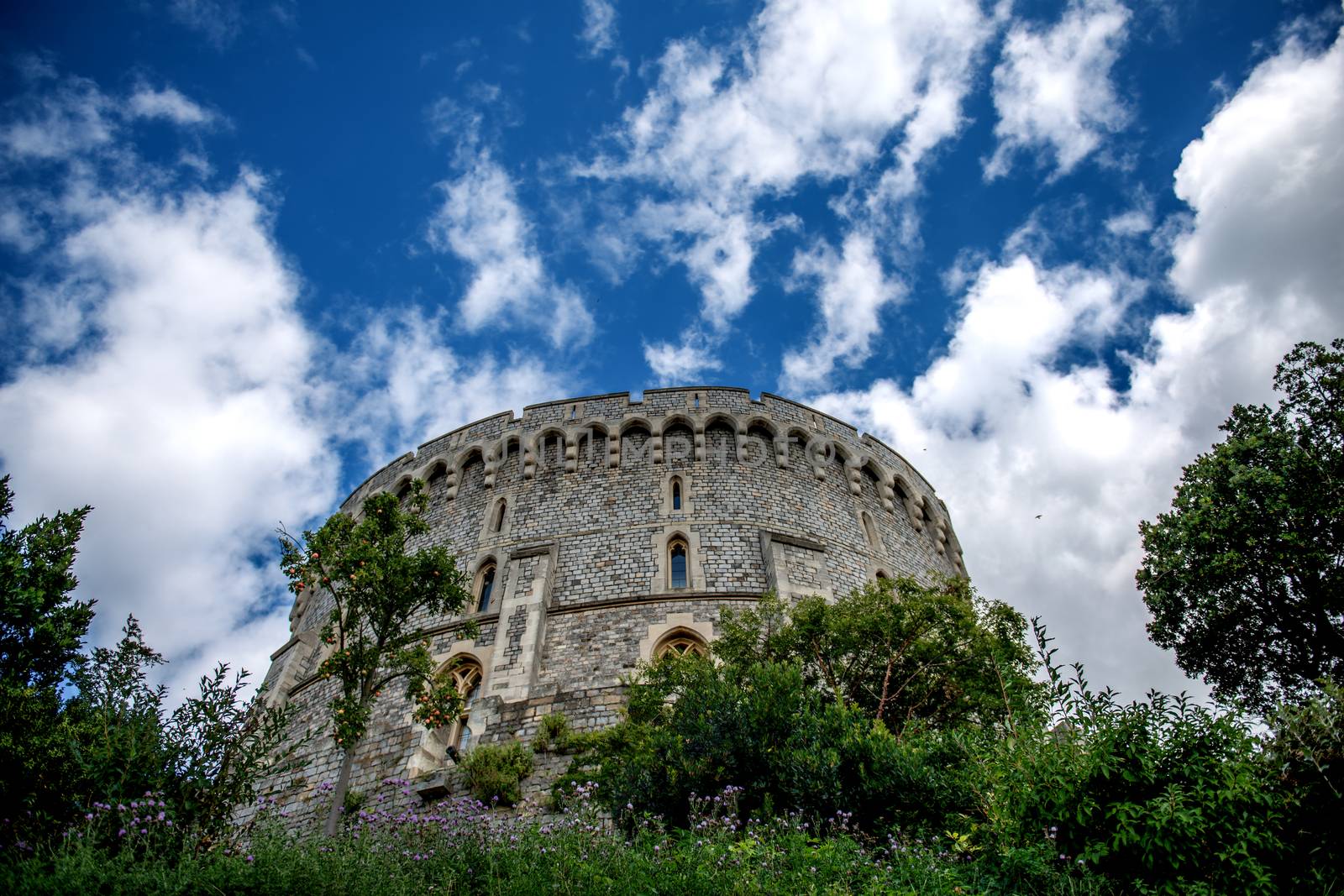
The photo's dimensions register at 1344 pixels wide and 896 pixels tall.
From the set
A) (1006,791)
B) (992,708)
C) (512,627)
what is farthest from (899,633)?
(512,627)

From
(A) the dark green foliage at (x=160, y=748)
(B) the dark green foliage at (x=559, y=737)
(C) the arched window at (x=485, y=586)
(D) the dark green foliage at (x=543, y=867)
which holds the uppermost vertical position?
(C) the arched window at (x=485, y=586)

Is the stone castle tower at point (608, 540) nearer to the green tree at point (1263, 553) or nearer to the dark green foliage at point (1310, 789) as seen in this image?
the green tree at point (1263, 553)

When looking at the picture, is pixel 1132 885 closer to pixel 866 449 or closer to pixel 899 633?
pixel 899 633

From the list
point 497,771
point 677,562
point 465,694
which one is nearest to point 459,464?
point 465,694

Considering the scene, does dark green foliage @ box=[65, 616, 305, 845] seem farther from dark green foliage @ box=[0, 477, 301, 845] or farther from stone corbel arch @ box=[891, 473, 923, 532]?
stone corbel arch @ box=[891, 473, 923, 532]

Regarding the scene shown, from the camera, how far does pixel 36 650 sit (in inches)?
446

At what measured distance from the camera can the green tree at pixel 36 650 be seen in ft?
32.5

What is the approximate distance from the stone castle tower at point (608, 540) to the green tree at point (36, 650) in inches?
177

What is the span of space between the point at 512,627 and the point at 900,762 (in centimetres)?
998

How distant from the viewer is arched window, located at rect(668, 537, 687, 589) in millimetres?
18484

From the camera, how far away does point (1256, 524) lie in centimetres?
1425

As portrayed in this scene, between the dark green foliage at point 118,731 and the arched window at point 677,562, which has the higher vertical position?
the arched window at point 677,562

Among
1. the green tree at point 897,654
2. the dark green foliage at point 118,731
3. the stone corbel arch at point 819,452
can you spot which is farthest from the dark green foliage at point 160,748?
the stone corbel arch at point 819,452

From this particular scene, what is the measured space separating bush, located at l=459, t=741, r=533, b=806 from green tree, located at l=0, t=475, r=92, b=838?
5.78 m
